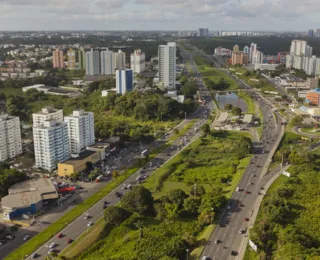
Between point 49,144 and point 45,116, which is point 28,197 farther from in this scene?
point 45,116

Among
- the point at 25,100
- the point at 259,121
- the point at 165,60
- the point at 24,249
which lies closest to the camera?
the point at 24,249

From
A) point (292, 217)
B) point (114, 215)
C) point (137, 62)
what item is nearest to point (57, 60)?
point (137, 62)

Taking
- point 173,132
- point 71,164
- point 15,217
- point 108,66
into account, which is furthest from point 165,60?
point 15,217

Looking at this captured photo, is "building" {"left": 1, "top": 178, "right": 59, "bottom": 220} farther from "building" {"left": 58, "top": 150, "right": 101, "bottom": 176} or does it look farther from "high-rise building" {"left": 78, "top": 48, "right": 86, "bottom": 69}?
"high-rise building" {"left": 78, "top": 48, "right": 86, "bottom": 69}

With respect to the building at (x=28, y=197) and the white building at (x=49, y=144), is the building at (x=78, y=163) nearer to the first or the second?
the white building at (x=49, y=144)

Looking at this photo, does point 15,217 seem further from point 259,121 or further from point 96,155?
point 259,121

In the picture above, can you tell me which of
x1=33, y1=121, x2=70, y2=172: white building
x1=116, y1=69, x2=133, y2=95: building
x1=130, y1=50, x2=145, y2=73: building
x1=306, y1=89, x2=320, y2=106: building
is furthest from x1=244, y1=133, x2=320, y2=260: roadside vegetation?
x1=130, y1=50, x2=145, y2=73: building
